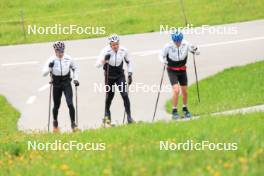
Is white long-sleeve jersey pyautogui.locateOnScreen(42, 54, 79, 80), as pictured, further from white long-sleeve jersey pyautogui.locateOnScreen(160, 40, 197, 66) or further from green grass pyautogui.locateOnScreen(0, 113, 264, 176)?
green grass pyautogui.locateOnScreen(0, 113, 264, 176)

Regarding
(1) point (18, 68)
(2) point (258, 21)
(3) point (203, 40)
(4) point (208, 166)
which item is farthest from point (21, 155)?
(2) point (258, 21)

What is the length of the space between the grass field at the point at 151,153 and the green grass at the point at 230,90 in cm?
515

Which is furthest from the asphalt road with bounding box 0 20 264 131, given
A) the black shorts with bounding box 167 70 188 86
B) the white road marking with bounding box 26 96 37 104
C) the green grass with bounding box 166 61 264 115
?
the black shorts with bounding box 167 70 188 86

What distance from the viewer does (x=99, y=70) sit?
2636cm

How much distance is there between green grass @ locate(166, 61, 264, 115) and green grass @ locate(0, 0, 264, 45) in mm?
9442

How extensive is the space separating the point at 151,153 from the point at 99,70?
16702 millimetres

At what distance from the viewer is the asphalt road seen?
2064 cm

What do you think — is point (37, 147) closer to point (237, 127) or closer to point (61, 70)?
point (237, 127)

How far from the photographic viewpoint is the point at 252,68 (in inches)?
910

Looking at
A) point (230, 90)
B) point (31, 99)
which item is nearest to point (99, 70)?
point (31, 99)

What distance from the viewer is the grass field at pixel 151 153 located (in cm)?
868

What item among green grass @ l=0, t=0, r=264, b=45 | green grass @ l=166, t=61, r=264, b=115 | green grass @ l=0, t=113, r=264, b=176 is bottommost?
green grass @ l=0, t=113, r=264, b=176

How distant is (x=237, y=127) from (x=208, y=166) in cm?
314

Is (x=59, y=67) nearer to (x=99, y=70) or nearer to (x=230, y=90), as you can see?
(x=230, y=90)
